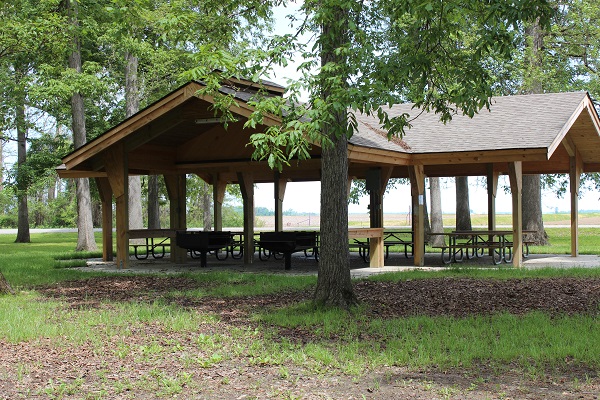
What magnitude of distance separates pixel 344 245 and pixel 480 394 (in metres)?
4.03

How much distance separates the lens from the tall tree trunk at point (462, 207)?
27453 millimetres

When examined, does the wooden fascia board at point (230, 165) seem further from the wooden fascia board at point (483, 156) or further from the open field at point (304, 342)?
the open field at point (304, 342)

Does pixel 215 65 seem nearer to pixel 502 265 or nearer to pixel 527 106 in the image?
pixel 502 265

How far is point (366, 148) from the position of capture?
43.1ft

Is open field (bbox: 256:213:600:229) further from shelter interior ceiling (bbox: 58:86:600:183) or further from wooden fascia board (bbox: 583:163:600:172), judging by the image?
shelter interior ceiling (bbox: 58:86:600:183)

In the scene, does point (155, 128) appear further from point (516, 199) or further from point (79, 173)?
point (516, 199)

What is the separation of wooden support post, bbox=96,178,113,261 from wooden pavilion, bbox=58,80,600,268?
28 millimetres

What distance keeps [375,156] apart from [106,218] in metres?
8.48

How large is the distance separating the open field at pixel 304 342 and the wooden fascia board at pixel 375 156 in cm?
254

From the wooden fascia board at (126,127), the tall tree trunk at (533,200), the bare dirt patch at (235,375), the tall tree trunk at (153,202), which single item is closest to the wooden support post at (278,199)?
the wooden fascia board at (126,127)

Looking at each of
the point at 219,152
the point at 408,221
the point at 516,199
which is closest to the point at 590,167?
the point at 516,199

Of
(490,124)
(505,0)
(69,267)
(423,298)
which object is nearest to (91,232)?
(69,267)

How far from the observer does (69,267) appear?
16828mm

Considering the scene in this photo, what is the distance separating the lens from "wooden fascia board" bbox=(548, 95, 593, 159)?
1364 cm
